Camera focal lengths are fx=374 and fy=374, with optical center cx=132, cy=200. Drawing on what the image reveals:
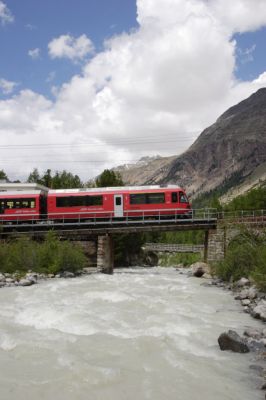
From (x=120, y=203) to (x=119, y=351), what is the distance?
24449mm

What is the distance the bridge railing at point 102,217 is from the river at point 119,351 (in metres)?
16.6

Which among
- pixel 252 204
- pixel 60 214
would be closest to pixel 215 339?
pixel 60 214

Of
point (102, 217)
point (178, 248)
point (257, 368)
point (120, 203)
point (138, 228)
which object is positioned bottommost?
point (178, 248)

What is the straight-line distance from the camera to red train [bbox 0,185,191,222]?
1324 inches

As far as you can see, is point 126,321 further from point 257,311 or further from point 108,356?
point 257,311

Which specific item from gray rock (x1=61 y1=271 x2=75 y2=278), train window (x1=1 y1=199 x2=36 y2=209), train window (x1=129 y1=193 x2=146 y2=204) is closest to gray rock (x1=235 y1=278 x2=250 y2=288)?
gray rock (x1=61 y1=271 x2=75 y2=278)

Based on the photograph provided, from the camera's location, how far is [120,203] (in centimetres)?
3394

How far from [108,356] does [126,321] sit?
3.60m

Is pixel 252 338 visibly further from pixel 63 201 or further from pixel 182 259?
pixel 182 259

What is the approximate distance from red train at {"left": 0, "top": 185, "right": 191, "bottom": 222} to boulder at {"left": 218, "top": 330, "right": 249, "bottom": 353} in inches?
916

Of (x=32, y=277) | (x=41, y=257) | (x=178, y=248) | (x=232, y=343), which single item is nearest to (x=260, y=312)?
(x=232, y=343)

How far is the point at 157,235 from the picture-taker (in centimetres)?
Result: 9238

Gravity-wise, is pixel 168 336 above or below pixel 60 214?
below

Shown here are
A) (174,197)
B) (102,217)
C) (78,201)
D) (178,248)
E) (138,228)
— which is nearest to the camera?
(138,228)
